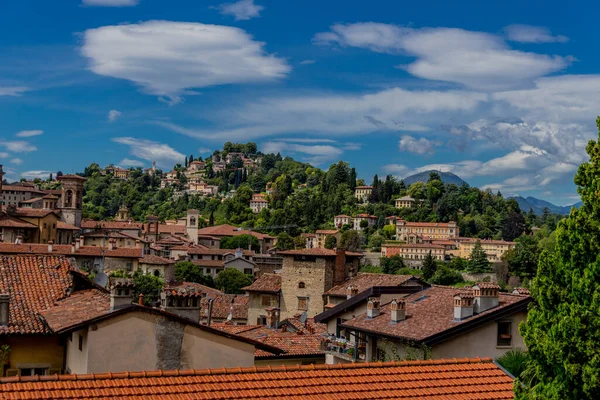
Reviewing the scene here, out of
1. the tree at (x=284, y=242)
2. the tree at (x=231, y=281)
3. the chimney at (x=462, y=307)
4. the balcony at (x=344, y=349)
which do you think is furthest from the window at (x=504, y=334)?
the tree at (x=284, y=242)

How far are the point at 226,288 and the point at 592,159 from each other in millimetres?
87723

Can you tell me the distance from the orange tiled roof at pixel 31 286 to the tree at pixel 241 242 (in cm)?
12599

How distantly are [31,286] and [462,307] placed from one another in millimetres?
11877

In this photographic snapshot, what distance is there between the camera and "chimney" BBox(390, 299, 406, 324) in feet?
80.7

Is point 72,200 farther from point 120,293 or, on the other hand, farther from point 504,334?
point 120,293

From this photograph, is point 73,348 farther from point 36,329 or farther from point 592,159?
point 592,159

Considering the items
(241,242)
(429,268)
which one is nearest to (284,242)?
(241,242)

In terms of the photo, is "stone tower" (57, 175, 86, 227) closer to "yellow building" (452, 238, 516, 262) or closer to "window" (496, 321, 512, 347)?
"yellow building" (452, 238, 516, 262)

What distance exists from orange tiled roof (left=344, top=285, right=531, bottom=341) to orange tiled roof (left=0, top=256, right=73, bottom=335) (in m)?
9.75

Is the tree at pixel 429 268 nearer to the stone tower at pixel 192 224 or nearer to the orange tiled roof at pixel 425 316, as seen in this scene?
the stone tower at pixel 192 224

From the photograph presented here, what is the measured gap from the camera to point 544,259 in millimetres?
10289

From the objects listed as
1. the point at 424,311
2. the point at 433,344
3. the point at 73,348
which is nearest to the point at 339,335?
the point at 424,311

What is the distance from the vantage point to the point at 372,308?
26391 mm

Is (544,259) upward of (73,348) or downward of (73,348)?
upward
